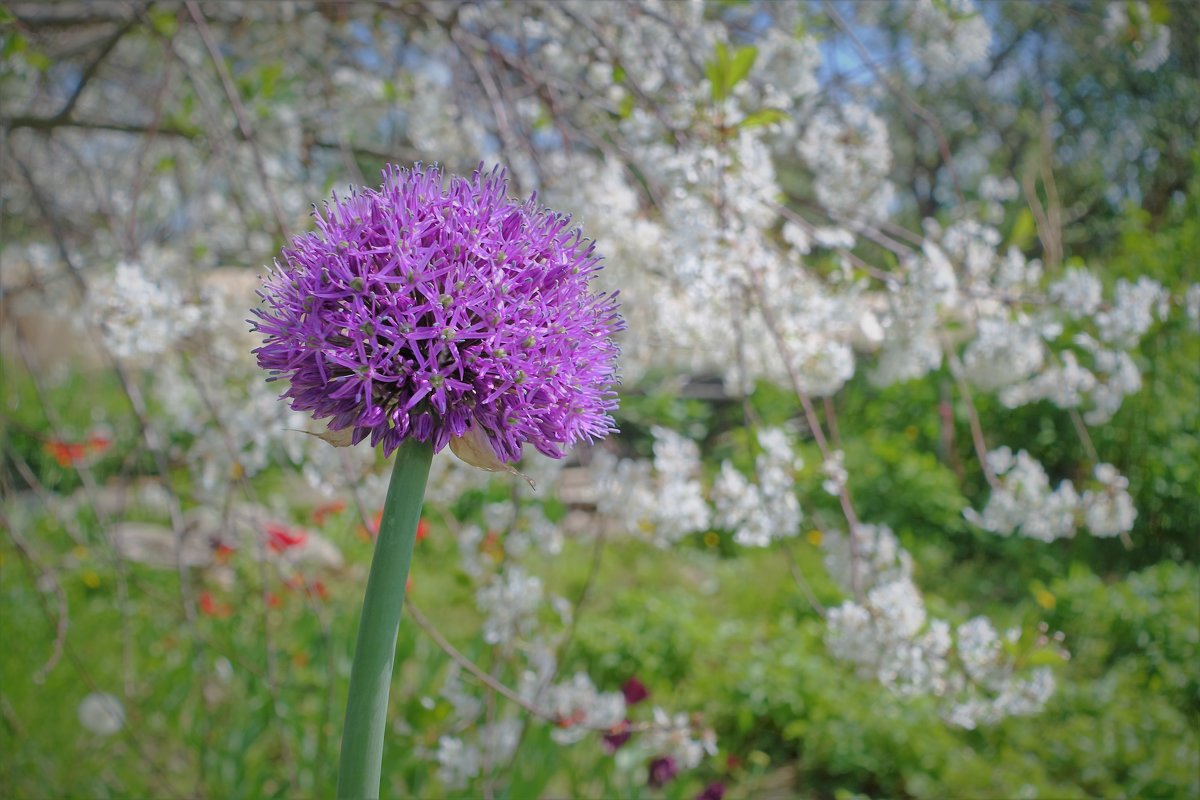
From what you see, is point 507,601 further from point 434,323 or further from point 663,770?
point 434,323

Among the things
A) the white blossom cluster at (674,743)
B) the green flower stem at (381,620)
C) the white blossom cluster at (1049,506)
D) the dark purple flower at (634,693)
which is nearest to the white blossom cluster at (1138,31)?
the white blossom cluster at (1049,506)

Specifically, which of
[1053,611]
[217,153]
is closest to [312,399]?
[217,153]

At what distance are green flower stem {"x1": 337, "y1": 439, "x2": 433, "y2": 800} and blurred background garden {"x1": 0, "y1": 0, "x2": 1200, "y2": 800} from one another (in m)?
0.36

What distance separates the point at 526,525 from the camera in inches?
85.0

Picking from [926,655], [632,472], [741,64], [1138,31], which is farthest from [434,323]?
[1138,31]

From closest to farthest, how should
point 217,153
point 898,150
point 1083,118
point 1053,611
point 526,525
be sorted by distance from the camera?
point 526,525 → point 217,153 → point 1053,611 → point 1083,118 → point 898,150

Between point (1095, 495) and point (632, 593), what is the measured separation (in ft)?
7.81

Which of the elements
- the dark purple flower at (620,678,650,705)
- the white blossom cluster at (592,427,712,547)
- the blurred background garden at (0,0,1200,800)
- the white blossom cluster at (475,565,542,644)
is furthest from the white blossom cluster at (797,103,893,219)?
the dark purple flower at (620,678,650,705)

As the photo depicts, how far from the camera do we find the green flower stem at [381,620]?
0.93 m

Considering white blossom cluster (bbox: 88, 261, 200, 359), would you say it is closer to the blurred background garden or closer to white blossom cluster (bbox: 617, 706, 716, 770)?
the blurred background garden

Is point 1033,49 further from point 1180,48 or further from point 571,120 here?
point 571,120

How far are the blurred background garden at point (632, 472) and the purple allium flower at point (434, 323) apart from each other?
0.50 metres

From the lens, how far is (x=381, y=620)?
93 centimetres

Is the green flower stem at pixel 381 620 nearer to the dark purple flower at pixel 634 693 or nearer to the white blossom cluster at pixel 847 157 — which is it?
the dark purple flower at pixel 634 693
